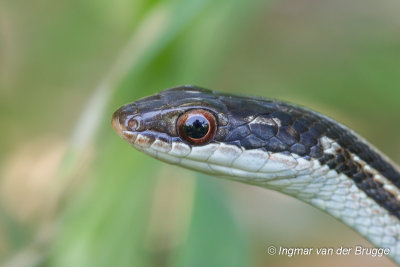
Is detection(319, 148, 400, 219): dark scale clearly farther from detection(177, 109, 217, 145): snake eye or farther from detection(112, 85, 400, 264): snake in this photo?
detection(177, 109, 217, 145): snake eye

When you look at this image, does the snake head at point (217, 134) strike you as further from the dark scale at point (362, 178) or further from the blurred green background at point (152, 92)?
the blurred green background at point (152, 92)

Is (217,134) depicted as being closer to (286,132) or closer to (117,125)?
(286,132)

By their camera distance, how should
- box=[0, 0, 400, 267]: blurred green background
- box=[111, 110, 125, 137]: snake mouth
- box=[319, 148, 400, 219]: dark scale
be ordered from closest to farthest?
1. box=[111, 110, 125, 137]: snake mouth
2. box=[319, 148, 400, 219]: dark scale
3. box=[0, 0, 400, 267]: blurred green background

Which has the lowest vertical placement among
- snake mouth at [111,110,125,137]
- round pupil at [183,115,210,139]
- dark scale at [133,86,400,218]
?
snake mouth at [111,110,125,137]

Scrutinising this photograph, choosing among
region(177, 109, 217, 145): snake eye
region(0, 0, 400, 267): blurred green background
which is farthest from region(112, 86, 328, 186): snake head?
region(0, 0, 400, 267): blurred green background

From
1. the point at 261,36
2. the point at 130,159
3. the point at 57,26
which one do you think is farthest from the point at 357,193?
the point at 57,26

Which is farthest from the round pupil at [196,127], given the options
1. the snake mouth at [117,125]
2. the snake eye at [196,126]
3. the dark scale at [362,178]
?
the dark scale at [362,178]

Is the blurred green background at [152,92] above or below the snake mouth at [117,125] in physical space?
above

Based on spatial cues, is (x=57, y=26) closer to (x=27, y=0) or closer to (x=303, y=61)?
(x=27, y=0)
